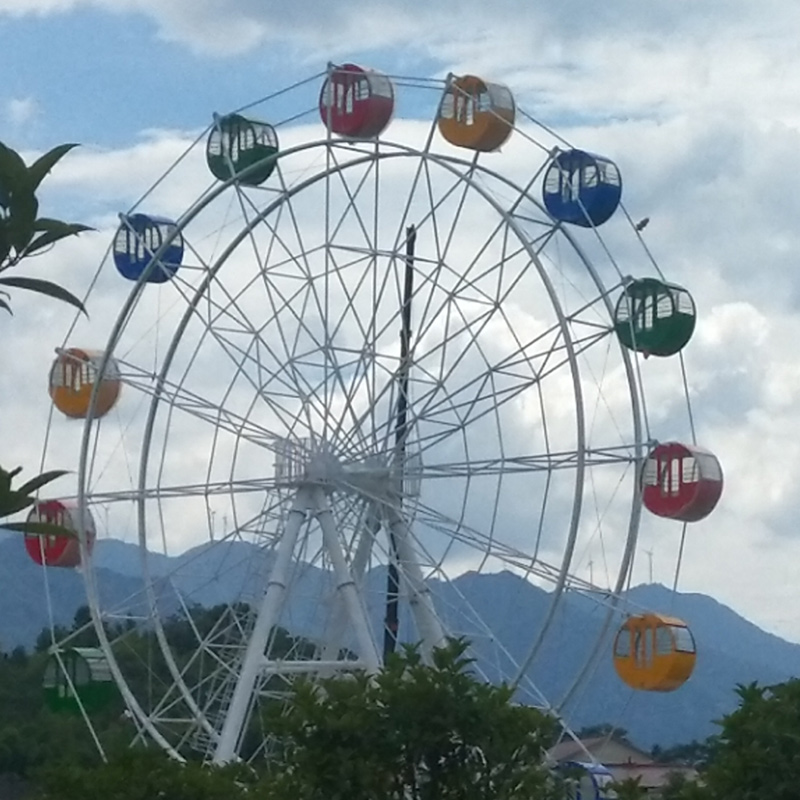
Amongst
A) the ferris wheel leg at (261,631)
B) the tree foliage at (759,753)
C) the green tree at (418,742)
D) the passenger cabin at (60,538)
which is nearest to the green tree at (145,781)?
the green tree at (418,742)

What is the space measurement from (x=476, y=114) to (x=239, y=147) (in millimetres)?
3684

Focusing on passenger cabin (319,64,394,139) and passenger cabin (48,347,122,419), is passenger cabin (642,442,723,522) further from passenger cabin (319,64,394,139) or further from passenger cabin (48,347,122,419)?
passenger cabin (48,347,122,419)

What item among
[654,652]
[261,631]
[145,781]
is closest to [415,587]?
[261,631]

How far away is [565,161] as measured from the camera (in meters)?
29.4

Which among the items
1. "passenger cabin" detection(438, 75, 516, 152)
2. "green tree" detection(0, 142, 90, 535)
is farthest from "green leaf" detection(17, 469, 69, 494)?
"passenger cabin" detection(438, 75, 516, 152)

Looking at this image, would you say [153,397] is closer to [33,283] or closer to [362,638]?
[362,638]

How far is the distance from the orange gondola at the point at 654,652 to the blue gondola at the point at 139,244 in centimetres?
873

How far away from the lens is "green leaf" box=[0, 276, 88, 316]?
2066 centimetres

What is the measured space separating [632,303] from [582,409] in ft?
6.24

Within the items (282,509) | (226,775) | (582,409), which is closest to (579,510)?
(582,409)

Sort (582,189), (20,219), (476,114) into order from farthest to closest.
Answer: (476,114), (582,189), (20,219)

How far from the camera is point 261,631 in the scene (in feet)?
96.0

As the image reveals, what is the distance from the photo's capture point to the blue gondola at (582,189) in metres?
28.9

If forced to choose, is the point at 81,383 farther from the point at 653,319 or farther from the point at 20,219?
the point at 20,219
